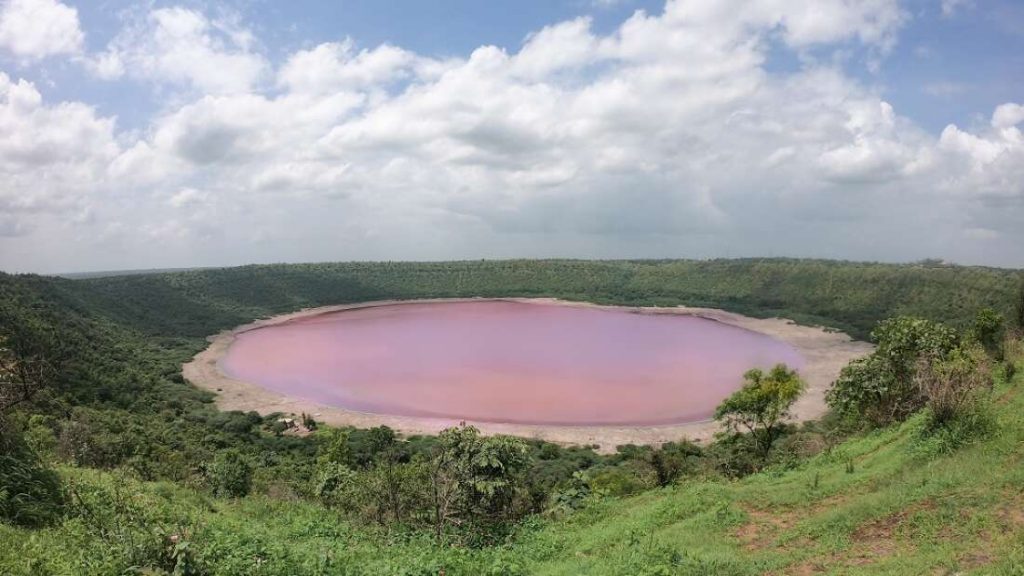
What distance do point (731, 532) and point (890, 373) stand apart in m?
10.9

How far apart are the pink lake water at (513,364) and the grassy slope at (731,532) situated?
25.3 meters

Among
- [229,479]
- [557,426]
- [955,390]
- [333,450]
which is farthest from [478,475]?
[557,426]

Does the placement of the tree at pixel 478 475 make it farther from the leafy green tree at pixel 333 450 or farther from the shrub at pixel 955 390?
the leafy green tree at pixel 333 450

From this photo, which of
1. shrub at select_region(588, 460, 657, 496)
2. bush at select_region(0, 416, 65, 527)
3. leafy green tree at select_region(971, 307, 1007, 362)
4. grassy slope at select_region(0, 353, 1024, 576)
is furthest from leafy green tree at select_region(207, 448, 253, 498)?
leafy green tree at select_region(971, 307, 1007, 362)

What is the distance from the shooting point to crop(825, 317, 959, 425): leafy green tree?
16.3m

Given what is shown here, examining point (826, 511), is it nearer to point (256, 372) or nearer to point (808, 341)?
point (256, 372)

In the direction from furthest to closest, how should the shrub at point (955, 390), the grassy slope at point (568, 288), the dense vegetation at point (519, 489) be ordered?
the grassy slope at point (568, 288) < the shrub at point (955, 390) < the dense vegetation at point (519, 489)

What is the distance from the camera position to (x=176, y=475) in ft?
61.5

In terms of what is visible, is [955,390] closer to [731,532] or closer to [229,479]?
[731,532]

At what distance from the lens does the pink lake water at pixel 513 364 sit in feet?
132

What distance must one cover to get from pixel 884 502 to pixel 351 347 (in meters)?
61.9

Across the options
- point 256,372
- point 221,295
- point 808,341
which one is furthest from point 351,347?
point 808,341

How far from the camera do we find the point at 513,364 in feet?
180

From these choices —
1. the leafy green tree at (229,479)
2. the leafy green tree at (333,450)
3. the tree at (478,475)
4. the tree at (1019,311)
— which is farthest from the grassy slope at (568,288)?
→ the leafy green tree at (229,479)
